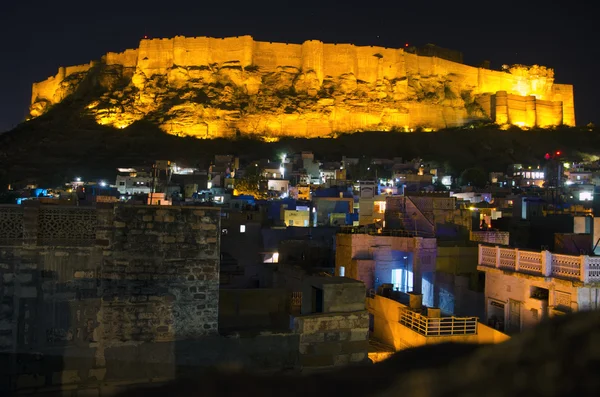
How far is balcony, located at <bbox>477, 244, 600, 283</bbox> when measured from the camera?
26.1ft

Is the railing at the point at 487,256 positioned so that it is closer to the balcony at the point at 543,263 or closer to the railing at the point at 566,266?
the balcony at the point at 543,263

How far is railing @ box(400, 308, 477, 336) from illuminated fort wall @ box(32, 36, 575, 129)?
203 feet

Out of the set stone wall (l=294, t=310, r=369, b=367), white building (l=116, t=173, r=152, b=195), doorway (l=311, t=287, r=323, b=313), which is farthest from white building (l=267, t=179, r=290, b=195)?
stone wall (l=294, t=310, r=369, b=367)

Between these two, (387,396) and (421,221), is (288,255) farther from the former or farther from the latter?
(387,396)

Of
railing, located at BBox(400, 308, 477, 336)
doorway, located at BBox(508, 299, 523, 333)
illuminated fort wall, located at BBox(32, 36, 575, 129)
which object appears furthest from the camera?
illuminated fort wall, located at BBox(32, 36, 575, 129)

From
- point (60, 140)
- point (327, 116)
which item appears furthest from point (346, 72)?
point (60, 140)

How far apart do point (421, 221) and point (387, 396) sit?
11.7m

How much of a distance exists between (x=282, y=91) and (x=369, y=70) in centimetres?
1271

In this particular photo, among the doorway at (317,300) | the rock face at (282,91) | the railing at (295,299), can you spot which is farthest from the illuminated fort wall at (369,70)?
the doorway at (317,300)

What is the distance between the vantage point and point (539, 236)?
13.9m

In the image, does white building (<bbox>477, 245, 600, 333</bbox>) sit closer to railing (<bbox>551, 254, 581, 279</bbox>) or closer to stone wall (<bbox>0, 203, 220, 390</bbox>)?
railing (<bbox>551, 254, 581, 279</bbox>)

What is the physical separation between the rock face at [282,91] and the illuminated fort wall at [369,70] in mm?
137

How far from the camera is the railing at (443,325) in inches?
319

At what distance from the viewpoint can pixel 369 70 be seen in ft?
246
